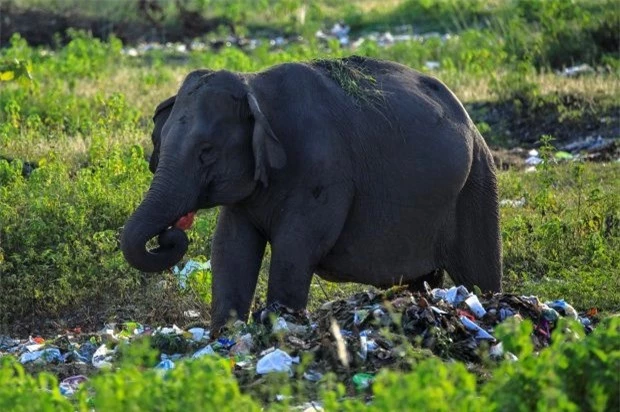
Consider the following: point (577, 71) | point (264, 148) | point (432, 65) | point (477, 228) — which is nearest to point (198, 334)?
point (264, 148)

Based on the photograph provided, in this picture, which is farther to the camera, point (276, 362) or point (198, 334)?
point (198, 334)

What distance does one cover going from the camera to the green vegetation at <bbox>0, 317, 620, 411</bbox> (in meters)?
6.84

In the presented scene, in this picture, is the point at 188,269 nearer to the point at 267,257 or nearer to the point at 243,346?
the point at 267,257

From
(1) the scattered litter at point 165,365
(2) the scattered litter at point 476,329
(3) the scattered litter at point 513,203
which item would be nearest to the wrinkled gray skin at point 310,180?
(1) the scattered litter at point 165,365

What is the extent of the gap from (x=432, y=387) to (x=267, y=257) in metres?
6.16

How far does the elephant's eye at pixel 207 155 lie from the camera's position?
1011cm

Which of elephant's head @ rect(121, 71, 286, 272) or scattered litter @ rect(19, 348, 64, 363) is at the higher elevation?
elephant's head @ rect(121, 71, 286, 272)

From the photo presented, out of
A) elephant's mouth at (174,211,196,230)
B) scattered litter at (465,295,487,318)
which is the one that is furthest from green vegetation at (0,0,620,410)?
elephant's mouth at (174,211,196,230)

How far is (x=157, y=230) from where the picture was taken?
9867mm

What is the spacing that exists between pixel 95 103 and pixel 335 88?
7474mm

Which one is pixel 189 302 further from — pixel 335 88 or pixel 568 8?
pixel 568 8

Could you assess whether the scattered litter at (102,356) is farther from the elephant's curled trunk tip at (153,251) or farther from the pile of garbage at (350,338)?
the elephant's curled trunk tip at (153,251)

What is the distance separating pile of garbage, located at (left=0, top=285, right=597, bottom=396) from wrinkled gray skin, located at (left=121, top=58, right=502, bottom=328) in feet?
1.42

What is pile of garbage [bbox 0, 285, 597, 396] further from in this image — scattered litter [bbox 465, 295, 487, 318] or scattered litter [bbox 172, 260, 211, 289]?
scattered litter [bbox 172, 260, 211, 289]
